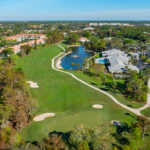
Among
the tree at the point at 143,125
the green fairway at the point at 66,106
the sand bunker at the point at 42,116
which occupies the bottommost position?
the sand bunker at the point at 42,116

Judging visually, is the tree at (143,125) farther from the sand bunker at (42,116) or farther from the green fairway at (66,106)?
the sand bunker at (42,116)

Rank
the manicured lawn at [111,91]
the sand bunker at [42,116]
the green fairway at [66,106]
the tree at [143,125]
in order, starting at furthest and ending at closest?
the manicured lawn at [111,91] → the sand bunker at [42,116] → the green fairway at [66,106] → the tree at [143,125]

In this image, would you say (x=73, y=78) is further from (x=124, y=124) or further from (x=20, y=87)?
(x=124, y=124)

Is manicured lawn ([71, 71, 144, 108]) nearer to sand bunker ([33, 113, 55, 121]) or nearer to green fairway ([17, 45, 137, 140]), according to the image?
green fairway ([17, 45, 137, 140])

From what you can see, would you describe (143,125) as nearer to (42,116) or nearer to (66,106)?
(66,106)

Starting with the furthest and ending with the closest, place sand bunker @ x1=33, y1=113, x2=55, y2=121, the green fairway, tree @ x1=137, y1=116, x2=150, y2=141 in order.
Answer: sand bunker @ x1=33, y1=113, x2=55, y2=121, the green fairway, tree @ x1=137, y1=116, x2=150, y2=141

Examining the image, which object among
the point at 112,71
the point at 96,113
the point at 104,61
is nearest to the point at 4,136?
the point at 96,113

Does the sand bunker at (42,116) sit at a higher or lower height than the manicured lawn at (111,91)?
lower

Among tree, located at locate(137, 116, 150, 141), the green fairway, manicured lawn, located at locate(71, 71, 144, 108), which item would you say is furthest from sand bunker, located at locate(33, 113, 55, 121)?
manicured lawn, located at locate(71, 71, 144, 108)

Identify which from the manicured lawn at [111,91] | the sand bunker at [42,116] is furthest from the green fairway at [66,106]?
the manicured lawn at [111,91]
